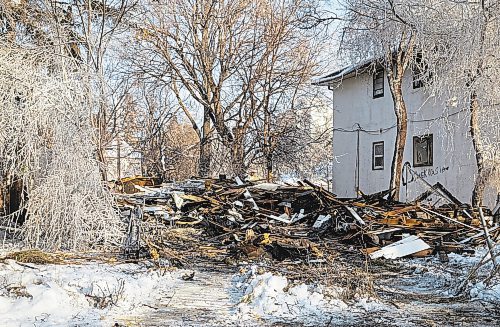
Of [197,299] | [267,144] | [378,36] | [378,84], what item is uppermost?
[378,36]

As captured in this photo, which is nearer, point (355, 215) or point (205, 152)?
point (355, 215)

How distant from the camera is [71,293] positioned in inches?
223

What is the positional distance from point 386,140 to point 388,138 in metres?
0.15

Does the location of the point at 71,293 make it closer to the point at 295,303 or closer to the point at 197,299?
the point at 197,299

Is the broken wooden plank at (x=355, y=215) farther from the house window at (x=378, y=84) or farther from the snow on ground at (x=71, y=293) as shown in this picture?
the house window at (x=378, y=84)

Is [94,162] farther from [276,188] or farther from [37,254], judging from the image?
[276,188]

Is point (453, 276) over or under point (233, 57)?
under

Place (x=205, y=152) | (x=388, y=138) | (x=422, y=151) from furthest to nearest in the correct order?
1. (x=205, y=152)
2. (x=388, y=138)
3. (x=422, y=151)

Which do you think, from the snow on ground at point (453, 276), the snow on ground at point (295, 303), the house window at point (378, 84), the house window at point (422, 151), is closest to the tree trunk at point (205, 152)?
the house window at point (378, 84)

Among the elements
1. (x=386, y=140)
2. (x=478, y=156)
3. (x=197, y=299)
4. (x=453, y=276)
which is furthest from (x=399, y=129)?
(x=197, y=299)

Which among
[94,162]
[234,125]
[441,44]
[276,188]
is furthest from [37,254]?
[234,125]

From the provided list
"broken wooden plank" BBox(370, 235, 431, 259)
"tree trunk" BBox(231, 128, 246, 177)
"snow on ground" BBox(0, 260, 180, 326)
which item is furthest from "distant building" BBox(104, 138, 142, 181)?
"snow on ground" BBox(0, 260, 180, 326)

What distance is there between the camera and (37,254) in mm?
8172

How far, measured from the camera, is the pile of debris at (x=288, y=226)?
898cm
